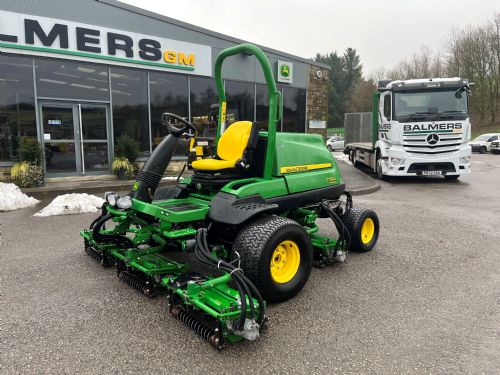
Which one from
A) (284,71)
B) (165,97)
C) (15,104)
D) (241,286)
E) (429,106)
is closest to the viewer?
(241,286)

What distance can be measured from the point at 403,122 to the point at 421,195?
7.75 ft

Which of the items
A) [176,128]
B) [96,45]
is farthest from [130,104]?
[176,128]

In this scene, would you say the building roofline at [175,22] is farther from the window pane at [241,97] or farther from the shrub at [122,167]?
the shrub at [122,167]

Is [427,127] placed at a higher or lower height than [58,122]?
lower

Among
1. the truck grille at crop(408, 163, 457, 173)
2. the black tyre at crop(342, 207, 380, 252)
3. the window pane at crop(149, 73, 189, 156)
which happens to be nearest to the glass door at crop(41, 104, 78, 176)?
the window pane at crop(149, 73, 189, 156)

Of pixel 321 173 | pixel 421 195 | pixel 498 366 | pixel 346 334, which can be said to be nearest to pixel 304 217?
pixel 321 173

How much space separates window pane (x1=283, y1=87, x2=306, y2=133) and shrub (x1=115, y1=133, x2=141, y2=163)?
6261 mm

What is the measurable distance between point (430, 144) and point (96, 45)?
950 centimetres

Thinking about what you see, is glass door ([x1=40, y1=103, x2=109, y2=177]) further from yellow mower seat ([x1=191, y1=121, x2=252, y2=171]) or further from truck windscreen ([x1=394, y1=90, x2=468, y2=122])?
truck windscreen ([x1=394, y1=90, x2=468, y2=122])

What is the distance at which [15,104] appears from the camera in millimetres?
9594

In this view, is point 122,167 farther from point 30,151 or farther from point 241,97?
point 241,97

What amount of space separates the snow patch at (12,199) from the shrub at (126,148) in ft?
10.4

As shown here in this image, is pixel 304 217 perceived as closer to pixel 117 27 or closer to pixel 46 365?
pixel 46 365

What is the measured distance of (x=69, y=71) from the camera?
10086 mm
